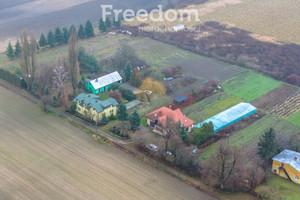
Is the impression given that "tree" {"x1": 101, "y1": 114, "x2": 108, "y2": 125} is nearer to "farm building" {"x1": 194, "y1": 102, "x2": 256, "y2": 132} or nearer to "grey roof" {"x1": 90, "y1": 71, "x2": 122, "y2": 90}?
"grey roof" {"x1": 90, "y1": 71, "x2": 122, "y2": 90}

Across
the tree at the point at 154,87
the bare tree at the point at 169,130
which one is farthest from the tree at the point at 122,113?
the tree at the point at 154,87

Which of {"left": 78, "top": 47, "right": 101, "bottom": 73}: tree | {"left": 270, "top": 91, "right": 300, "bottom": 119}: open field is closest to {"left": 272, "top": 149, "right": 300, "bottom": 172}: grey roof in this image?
{"left": 270, "top": 91, "right": 300, "bottom": 119}: open field

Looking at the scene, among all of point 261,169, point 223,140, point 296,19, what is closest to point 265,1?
point 296,19

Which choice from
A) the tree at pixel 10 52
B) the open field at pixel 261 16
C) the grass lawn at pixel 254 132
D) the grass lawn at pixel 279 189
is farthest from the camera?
the open field at pixel 261 16

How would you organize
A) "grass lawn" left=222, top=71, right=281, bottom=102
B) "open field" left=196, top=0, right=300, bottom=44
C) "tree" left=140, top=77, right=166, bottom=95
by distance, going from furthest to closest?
"open field" left=196, top=0, right=300, bottom=44
"grass lawn" left=222, top=71, right=281, bottom=102
"tree" left=140, top=77, right=166, bottom=95

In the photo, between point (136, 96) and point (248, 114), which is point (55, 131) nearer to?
point (136, 96)

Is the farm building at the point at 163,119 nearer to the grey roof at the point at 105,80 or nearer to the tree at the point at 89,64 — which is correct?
the grey roof at the point at 105,80

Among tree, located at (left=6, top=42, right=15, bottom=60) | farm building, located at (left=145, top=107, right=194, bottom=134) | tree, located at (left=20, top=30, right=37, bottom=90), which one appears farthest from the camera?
tree, located at (left=6, top=42, right=15, bottom=60)
